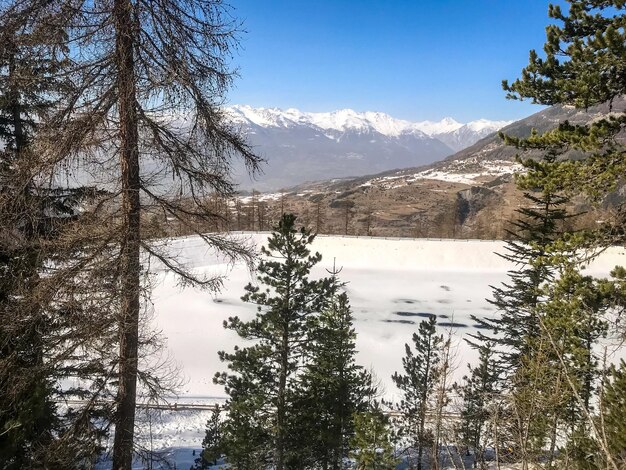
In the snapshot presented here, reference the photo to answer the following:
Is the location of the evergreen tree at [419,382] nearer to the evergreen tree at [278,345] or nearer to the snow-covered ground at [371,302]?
the snow-covered ground at [371,302]

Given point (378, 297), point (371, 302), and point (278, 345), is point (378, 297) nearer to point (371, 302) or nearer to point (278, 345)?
point (371, 302)

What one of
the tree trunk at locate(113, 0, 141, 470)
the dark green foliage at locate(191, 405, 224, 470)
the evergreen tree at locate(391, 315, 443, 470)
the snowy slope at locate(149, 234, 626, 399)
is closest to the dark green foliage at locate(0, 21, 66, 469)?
the tree trunk at locate(113, 0, 141, 470)

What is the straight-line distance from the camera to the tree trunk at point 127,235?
13.3ft

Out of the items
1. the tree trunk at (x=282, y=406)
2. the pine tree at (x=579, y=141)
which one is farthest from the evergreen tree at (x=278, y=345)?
the pine tree at (x=579, y=141)

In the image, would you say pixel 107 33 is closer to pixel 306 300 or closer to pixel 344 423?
pixel 306 300

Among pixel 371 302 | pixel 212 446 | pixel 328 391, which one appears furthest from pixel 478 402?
pixel 371 302

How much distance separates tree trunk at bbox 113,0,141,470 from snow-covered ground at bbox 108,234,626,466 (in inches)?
321

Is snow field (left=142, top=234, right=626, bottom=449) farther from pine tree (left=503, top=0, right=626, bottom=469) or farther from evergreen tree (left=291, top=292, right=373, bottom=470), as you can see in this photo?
pine tree (left=503, top=0, right=626, bottom=469)

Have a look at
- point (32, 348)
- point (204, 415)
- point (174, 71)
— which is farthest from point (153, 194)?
point (204, 415)

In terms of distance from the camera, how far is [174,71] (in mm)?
4160

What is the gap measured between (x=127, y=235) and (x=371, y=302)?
26.8 metres

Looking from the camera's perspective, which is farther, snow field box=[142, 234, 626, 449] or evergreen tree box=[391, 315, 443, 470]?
snow field box=[142, 234, 626, 449]

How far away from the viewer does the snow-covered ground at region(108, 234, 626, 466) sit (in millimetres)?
20703

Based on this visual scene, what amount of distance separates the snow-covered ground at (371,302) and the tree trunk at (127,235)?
26.7ft
